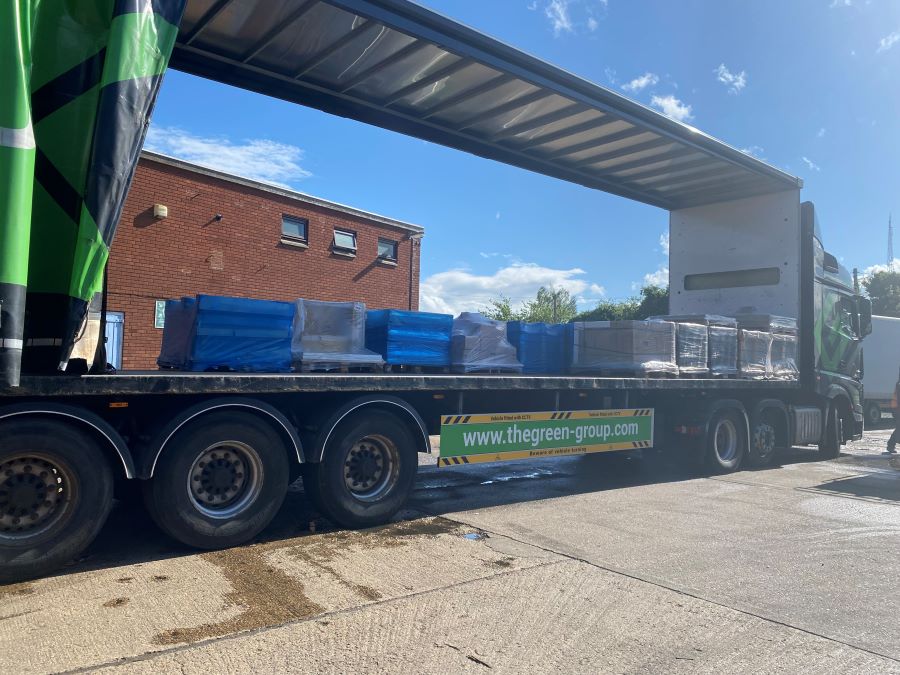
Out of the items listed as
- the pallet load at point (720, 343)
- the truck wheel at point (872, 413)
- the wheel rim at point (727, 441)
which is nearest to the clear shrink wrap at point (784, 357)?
the pallet load at point (720, 343)

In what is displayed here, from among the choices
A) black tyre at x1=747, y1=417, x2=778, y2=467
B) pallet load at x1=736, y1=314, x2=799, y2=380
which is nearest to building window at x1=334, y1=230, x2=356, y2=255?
pallet load at x1=736, y1=314, x2=799, y2=380

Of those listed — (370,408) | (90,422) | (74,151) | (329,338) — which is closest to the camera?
(74,151)

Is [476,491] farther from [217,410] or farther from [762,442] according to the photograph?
[762,442]

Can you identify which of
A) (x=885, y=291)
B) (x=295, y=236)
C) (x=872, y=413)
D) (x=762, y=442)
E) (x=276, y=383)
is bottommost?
(x=762, y=442)

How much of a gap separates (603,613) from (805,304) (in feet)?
29.5

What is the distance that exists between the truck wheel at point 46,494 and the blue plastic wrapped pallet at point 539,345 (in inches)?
204

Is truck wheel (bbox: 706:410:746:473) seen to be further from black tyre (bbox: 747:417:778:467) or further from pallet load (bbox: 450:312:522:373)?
pallet load (bbox: 450:312:522:373)

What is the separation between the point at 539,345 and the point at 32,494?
6.13 meters

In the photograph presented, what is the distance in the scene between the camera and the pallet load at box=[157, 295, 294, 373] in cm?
578

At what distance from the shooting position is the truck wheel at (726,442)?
10211 millimetres

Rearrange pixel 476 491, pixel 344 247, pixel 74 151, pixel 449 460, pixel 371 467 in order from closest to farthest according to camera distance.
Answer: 1. pixel 74 151
2. pixel 371 467
3. pixel 449 460
4. pixel 476 491
5. pixel 344 247

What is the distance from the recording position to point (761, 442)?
1133 cm

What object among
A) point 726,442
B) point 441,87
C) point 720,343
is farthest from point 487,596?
point 726,442

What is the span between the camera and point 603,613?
436 cm
